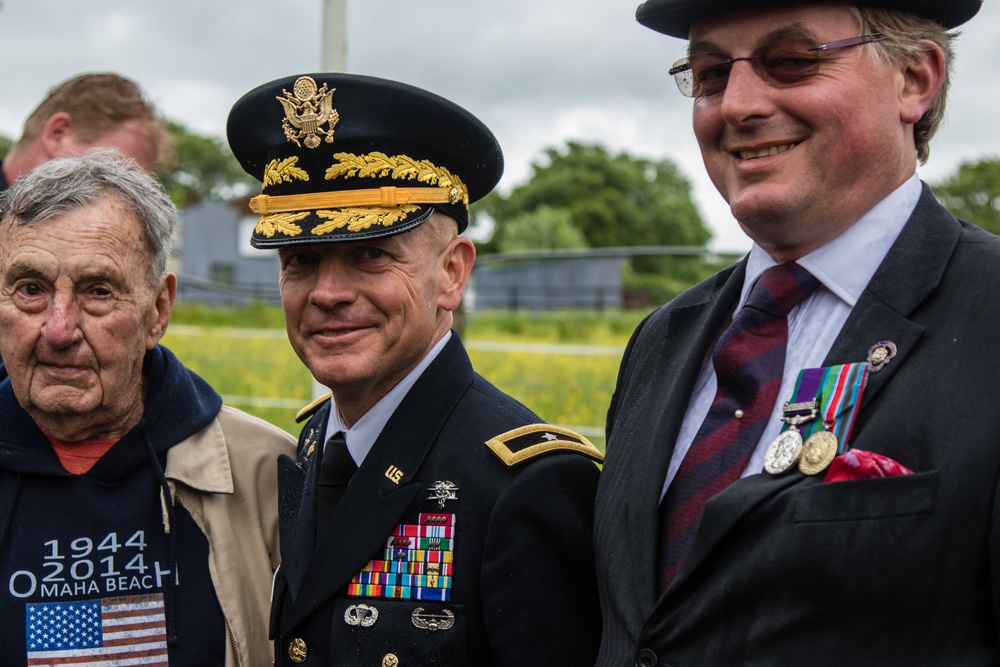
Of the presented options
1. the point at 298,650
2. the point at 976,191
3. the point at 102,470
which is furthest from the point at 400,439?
the point at 976,191

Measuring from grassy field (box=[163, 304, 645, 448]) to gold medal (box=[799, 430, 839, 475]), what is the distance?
273 inches

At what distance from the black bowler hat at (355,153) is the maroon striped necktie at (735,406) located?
2.88 feet

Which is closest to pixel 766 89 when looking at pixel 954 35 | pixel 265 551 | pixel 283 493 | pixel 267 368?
pixel 954 35

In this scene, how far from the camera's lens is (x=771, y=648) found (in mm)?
1808

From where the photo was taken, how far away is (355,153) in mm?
2637

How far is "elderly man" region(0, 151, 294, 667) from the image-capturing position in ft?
8.81

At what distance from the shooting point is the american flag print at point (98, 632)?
8.69 feet

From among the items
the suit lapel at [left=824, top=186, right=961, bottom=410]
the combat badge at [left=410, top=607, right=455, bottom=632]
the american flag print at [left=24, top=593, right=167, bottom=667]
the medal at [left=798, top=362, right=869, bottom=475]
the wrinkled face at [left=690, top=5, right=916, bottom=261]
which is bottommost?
the american flag print at [left=24, top=593, right=167, bottom=667]

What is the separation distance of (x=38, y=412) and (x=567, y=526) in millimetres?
1439

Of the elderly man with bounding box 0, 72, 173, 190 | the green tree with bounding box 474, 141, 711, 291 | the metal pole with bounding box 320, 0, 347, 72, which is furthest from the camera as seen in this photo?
the green tree with bounding box 474, 141, 711, 291

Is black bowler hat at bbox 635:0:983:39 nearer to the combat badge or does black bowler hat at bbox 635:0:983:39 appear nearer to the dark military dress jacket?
the dark military dress jacket

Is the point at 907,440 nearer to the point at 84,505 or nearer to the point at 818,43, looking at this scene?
the point at 818,43

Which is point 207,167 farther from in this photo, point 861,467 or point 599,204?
point 861,467

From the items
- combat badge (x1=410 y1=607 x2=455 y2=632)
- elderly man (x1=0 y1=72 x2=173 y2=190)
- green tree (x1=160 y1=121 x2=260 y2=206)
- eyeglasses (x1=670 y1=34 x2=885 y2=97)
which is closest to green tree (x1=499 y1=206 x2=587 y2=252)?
green tree (x1=160 y1=121 x2=260 y2=206)
